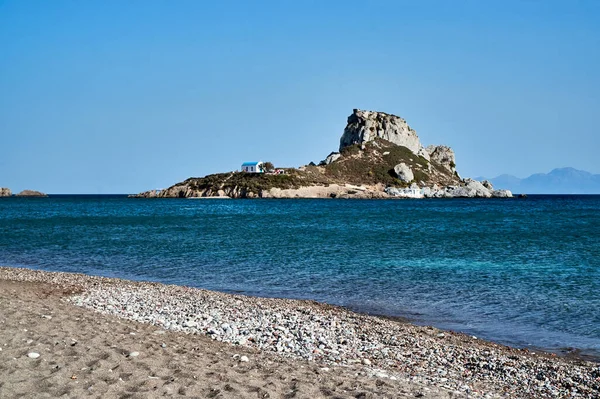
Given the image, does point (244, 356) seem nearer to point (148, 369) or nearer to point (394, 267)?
point (148, 369)

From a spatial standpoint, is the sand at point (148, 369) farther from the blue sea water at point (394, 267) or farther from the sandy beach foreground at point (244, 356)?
the blue sea water at point (394, 267)

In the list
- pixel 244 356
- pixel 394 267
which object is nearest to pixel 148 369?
pixel 244 356

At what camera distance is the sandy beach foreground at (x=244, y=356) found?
10.0m

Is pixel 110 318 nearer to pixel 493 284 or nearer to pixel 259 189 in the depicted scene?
pixel 493 284

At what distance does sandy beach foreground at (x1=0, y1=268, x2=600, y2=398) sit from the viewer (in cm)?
1003

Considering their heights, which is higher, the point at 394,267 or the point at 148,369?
the point at 148,369

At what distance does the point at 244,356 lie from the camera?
12688 millimetres

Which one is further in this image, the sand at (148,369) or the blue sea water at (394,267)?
the blue sea water at (394,267)

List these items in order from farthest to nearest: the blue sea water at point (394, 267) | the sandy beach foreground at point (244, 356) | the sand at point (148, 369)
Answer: the blue sea water at point (394, 267), the sandy beach foreground at point (244, 356), the sand at point (148, 369)

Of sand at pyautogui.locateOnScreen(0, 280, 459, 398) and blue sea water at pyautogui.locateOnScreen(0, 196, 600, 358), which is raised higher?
sand at pyautogui.locateOnScreen(0, 280, 459, 398)

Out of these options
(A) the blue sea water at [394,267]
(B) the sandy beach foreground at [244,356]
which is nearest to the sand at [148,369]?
(B) the sandy beach foreground at [244,356]

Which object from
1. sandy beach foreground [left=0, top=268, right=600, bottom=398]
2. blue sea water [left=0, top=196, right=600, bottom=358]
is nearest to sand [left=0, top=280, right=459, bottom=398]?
sandy beach foreground [left=0, top=268, right=600, bottom=398]

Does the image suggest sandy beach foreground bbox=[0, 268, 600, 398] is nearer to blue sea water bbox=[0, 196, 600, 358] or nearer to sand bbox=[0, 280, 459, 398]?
sand bbox=[0, 280, 459, 398]

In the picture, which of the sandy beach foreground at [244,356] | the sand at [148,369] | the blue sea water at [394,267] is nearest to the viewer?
the sand at [148,369]
